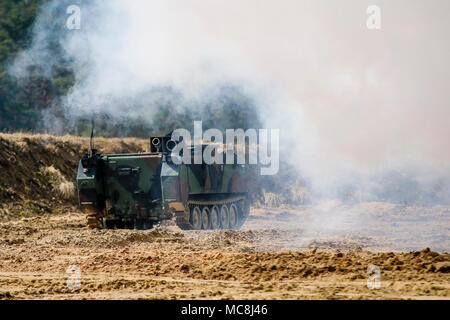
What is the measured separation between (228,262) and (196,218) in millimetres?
8460

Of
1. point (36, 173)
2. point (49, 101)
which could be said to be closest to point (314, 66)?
point (36, 173)

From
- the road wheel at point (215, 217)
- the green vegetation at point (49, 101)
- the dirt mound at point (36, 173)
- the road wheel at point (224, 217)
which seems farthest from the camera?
the green vegetation at point (49, 101)

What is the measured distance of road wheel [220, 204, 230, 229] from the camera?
2314 cm

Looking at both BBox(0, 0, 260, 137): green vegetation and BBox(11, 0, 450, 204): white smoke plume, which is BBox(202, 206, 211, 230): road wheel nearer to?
BBox(11, 0, 450, 204): white smoke plume

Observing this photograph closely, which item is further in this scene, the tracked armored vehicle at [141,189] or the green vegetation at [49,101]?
the green vegetation at [49,101]

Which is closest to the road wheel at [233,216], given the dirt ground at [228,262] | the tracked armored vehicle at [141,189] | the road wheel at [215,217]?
the road wheel at [215,217]

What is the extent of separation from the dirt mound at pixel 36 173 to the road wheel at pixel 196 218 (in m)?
5.54

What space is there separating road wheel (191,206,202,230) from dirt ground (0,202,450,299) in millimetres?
817

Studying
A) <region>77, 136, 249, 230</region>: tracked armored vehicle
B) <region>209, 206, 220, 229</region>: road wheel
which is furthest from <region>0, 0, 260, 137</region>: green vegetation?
<region>77, 136, 249, 230</region>: tracked armored vehicle

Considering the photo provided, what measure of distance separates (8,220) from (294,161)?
15707 mm

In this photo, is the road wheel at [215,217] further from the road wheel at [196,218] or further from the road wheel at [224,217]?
the road wheel at [196,218]

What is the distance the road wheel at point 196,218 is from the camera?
67.7ft

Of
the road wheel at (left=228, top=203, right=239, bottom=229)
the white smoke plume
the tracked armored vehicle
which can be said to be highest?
the white smoke plume
